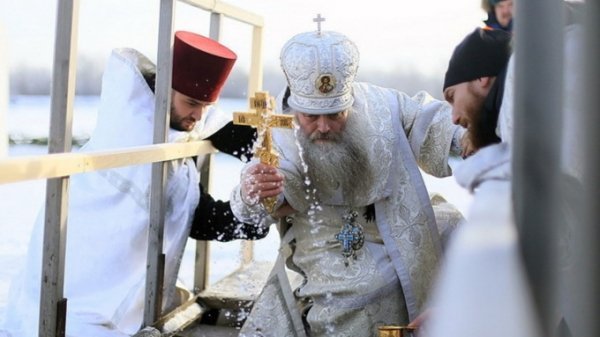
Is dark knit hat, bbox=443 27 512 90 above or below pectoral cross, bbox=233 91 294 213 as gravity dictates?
above

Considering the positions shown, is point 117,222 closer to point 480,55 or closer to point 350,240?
point 350,240

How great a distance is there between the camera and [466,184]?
113 centimetres

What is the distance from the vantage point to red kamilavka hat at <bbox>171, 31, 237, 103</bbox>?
4.48 metres

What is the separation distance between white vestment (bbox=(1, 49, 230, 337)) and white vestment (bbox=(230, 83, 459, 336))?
31.7 inches

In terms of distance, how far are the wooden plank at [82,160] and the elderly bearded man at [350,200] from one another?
1.60ft

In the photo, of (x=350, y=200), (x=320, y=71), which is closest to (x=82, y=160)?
(x=320, y=71)

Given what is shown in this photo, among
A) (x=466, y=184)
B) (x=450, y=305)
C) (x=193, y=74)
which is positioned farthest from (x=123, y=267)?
(x=450, y=305)

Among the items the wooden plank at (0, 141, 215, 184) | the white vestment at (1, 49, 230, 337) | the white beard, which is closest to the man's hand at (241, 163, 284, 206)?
the white beard

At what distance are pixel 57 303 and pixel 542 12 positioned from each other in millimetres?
2809

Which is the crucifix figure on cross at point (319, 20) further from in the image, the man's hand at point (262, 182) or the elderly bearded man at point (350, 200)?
the man's hand at point (262, 182)

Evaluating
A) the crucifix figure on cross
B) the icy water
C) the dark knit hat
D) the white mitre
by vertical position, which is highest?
the dark knit hat

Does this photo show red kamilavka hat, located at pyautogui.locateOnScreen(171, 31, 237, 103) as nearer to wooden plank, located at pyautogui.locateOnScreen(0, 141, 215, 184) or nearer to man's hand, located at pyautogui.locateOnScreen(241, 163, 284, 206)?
wooden plank, located at pyautogui.locateOnScreen(0, 141, 215, 184)

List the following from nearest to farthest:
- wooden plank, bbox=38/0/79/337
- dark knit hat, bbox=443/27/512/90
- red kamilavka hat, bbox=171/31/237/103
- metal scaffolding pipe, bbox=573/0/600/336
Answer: metal scaffolding pipe, bbox=573/0/600/336, dark knit hat, bbox=443/27/512/90, wooden plank, bbox=38/0/79/337, red kamilavka hat, bbox=171/31/237/103

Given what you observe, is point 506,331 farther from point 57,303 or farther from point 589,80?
point 57,303
